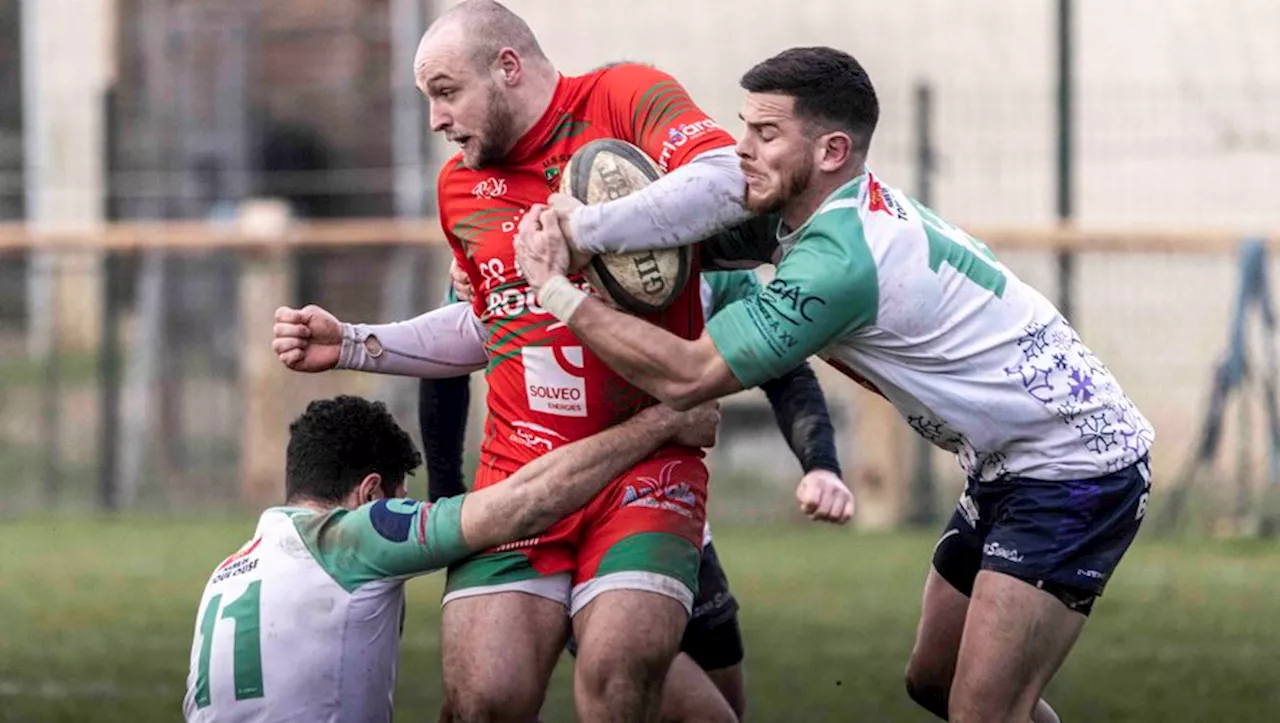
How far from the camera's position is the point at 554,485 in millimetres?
5414

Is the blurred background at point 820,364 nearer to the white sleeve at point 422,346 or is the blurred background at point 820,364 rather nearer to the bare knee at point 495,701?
the white sleeve at point 422,346

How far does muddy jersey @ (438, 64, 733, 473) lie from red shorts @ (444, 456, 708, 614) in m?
0.15

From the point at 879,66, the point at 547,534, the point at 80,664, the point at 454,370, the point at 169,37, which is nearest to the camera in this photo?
the point at 547,534

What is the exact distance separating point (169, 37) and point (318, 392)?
8.70 metres

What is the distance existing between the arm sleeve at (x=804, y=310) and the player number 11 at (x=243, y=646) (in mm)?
1324

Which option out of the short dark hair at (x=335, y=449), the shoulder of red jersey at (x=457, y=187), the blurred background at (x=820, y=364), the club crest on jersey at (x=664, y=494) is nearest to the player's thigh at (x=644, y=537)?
the club crest on jersey at (x=664, y=494)

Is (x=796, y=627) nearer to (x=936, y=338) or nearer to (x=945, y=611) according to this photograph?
(x=945, y=611)

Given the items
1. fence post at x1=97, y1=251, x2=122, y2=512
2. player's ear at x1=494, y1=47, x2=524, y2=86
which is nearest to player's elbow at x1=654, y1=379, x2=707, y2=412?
player's ear at x1=494, y1=47, x2=524, y2=86

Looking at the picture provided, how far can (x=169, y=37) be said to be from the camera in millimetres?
22016

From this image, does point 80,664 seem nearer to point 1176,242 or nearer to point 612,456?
point 612,456

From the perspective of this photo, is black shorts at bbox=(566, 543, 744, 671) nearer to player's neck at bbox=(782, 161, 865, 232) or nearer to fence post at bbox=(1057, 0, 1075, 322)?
player's neck at bbox=(782, 161, 865, 232)

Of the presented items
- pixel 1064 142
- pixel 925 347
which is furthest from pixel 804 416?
pixel 1064 142

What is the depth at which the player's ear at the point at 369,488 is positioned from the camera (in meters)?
5.53

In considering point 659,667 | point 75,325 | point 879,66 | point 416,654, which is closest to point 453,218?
point 659,667
